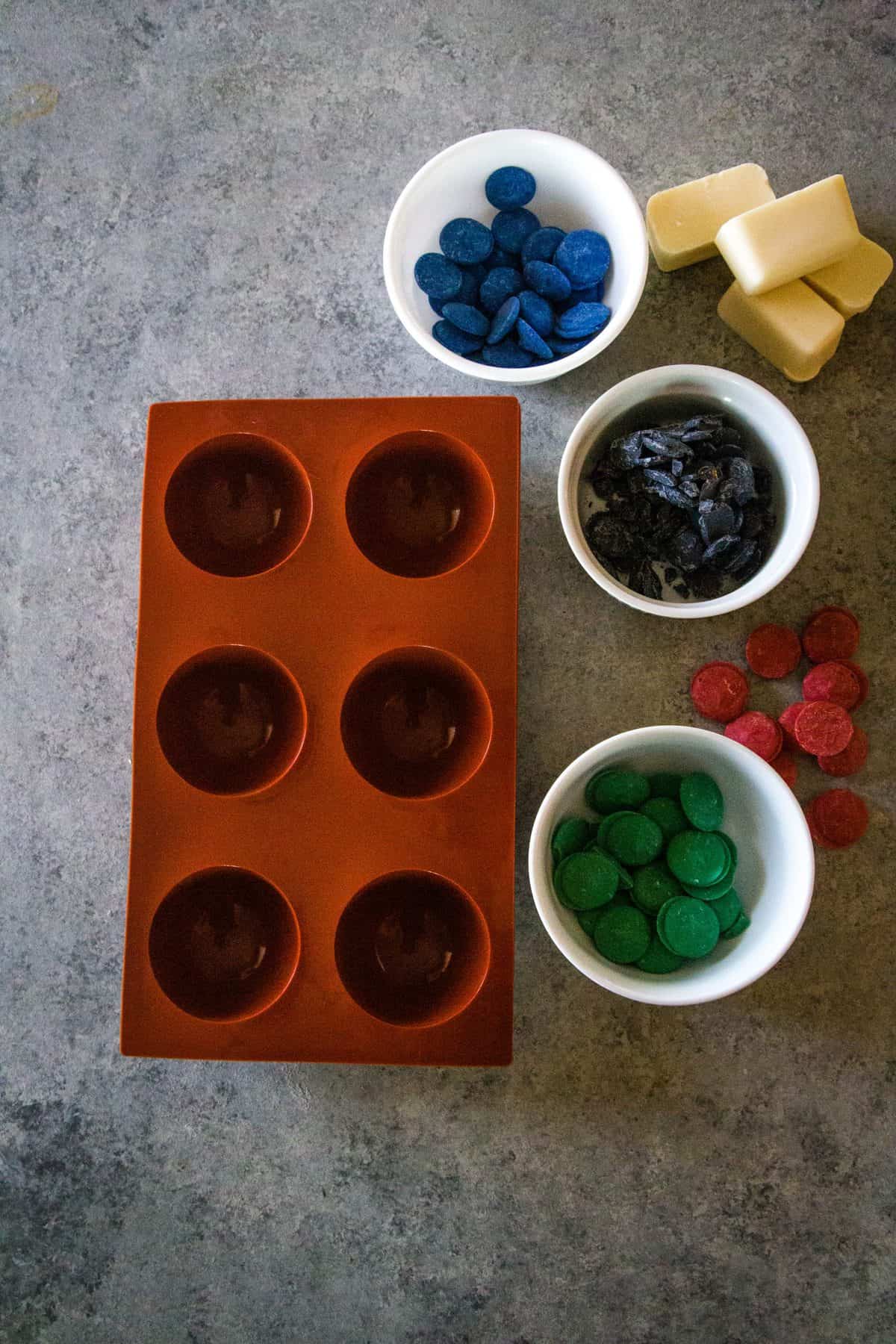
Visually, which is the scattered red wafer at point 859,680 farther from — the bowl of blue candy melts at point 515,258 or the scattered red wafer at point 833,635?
the bowl of blue candy melts at point 515,258

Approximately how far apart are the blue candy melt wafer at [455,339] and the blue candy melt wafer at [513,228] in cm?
17

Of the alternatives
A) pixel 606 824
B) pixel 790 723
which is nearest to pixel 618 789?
pixel 606 824

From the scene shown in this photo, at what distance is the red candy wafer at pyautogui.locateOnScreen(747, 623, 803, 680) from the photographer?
56.9 inches

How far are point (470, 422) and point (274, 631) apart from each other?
15.1 inches

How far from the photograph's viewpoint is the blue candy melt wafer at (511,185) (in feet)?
4.66

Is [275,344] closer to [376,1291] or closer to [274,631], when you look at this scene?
[274,631]

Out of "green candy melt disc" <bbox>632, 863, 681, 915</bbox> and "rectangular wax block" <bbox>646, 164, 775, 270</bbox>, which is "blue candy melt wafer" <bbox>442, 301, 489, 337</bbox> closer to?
"rectangular wax block" <bbox>646, 164, 775, 270</bbox>

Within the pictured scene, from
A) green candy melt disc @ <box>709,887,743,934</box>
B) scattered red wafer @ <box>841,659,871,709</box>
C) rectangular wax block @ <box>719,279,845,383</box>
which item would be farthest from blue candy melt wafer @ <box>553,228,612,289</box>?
green candy melt disc @ <box>709,887,743,934</box>

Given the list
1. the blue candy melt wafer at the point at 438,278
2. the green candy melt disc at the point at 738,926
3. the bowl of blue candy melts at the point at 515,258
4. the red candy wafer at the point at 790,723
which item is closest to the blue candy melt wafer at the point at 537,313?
the bowl of blue candy melts at the point at 515,258

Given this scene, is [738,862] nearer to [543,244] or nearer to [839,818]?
[839,818]

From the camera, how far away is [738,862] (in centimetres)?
142

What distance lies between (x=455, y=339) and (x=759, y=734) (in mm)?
743

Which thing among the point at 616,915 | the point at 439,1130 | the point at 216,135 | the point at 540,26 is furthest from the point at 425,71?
the point at 439,1130

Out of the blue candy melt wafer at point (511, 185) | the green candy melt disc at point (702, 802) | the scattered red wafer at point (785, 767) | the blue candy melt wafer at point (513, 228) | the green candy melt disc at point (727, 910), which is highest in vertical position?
the blue candy melt wafer at point (511, 185)
